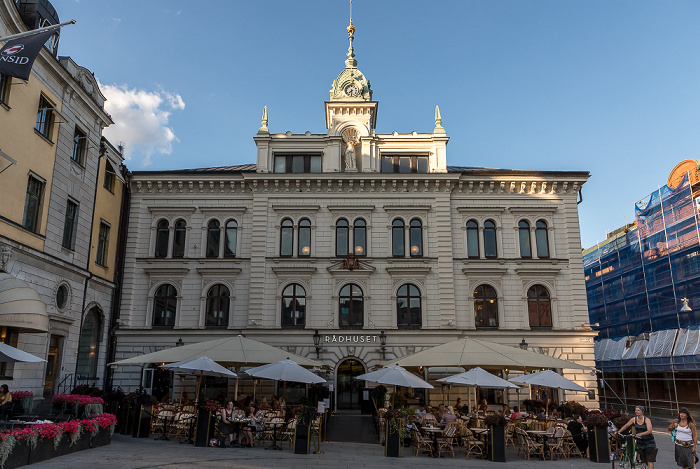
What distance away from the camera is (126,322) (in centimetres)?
2984

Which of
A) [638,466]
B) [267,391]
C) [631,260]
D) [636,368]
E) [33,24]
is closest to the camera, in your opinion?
[638,466]

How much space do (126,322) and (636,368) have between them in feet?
107

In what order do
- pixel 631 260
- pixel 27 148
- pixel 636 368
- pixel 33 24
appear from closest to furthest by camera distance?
pixel 27 148, pixel 33 24, pixel 636 368, pixel 631 260

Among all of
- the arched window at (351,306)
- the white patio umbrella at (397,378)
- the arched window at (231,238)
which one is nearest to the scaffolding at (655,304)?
the arched window at (351,306)

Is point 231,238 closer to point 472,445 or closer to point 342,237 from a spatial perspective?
point 342,237

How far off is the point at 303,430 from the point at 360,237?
15.3 meters

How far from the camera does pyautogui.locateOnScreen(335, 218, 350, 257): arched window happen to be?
30.9m

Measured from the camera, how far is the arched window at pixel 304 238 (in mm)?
30859

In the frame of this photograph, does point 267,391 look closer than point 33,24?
No

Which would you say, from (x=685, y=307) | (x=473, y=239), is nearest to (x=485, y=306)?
(x=473, y=239)

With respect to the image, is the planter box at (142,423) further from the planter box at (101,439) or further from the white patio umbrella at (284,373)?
the white patio umbrella at (284,373)

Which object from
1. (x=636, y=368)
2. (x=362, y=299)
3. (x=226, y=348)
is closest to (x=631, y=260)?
(x=636, y=368)

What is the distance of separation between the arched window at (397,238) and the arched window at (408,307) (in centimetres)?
197

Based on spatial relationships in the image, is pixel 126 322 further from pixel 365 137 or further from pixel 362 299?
pixel 365 137
